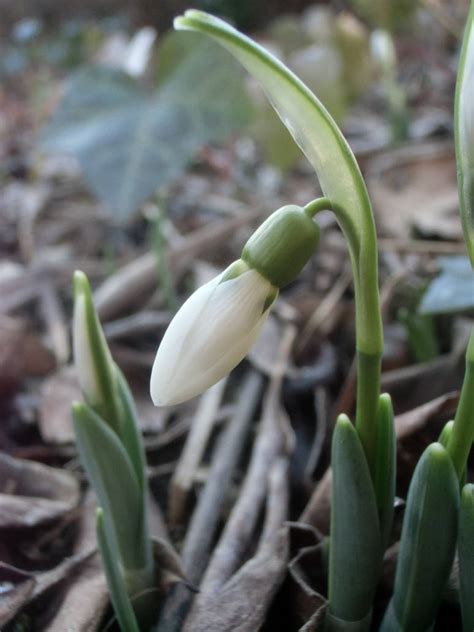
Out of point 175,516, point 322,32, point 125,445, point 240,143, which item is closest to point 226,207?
point 240,143

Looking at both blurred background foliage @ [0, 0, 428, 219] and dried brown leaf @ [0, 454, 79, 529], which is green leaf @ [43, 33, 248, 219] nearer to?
blurred background foliage @ [0, 0, 428, 219]

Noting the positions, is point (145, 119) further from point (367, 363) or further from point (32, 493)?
point (367, 363)

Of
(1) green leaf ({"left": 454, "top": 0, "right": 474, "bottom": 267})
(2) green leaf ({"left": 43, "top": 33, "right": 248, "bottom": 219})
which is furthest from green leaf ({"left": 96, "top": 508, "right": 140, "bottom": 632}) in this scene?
(2) green leaf ({"left": 43, "top": 33, "right": 248, "bottom": 219})

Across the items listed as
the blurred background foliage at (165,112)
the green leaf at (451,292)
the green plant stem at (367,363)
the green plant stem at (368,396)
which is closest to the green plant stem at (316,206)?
the green plant stem at (367,363)

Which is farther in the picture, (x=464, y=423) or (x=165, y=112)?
(x=165, y=112)

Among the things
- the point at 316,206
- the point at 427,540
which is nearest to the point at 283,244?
the point at 316,206

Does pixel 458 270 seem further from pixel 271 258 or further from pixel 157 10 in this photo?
pixel 157 10
